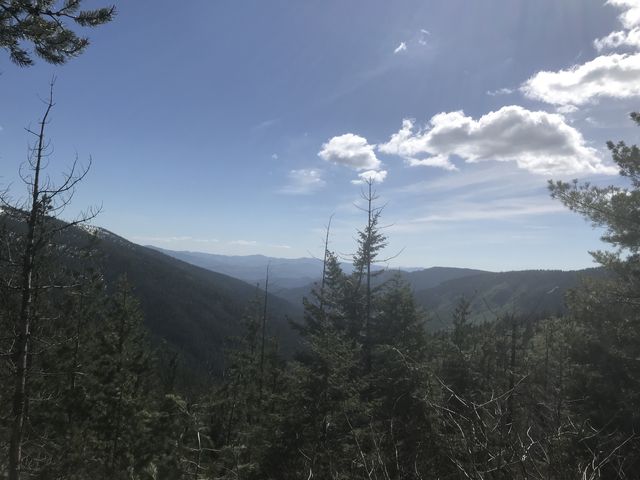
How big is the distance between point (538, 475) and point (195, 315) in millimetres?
178499

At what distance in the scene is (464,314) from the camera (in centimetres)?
2314

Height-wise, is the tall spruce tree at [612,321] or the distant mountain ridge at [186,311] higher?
the tall spruce tree at [612,321]

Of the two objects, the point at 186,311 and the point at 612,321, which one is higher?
the point at 612,321

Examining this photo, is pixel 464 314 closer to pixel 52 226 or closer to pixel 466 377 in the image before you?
pixel 466 377

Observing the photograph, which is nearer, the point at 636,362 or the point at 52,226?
the point at 52,226

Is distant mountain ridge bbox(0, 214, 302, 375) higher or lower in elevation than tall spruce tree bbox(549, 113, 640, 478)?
lower

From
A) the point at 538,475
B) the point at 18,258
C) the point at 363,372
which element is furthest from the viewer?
the point at 363,372

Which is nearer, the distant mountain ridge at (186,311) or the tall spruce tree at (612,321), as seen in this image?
the tall spruce tree at (612,321)

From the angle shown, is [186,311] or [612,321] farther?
[186,311]

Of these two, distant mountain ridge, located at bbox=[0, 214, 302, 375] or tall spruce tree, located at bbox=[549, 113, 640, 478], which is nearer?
tall spruce tree, located at bbox=[549, 113, 640, 478]

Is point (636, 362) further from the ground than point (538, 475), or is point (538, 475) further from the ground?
point (538, 475)

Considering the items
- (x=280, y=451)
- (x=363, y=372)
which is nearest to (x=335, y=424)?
(x=280, y=451)

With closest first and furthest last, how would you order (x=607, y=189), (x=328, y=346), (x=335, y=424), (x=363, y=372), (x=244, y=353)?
(x=335, y=424)
(x=328, y=346)
(x=607, y=189)
(x=363, y=372)
(x=244, y=353)

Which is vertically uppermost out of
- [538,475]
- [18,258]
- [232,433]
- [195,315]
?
[18,258]
